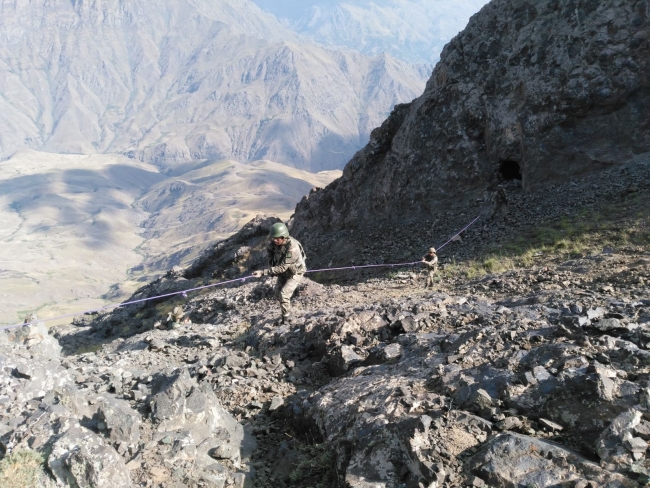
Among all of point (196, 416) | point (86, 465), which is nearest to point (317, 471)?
point (196, 416)

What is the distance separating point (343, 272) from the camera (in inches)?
824

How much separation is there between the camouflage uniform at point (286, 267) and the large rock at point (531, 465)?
279 inches

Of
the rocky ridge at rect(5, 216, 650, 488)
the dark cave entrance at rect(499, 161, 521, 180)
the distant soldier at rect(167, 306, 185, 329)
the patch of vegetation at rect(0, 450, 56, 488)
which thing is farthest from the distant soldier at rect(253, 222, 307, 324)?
the dark cave entrance at rect(499, 161, 521, 180)

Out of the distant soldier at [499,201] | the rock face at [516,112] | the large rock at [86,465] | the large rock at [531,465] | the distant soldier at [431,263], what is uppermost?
the rock face at [516,112]

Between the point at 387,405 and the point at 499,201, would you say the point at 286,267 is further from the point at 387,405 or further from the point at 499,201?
the point at 499,201

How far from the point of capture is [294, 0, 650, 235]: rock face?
18.7 metres

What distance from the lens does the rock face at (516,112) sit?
61.5ft

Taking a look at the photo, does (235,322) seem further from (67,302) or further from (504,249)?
(67,302)

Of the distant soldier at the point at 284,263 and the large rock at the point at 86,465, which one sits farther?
the distant soldier at the point at 284,263

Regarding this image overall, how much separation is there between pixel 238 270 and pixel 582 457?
2555 centimetres

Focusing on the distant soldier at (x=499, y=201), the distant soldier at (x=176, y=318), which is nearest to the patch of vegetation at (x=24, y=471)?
the distant soldier at (x=176, y=318)

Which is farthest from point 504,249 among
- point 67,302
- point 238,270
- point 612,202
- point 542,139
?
point 67,302

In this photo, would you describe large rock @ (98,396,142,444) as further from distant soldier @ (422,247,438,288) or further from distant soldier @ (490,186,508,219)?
distant soldier @ (490,186,508,219)

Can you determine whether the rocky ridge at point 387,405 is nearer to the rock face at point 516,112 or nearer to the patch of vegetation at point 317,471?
the patch of vegetation at point 317,471
